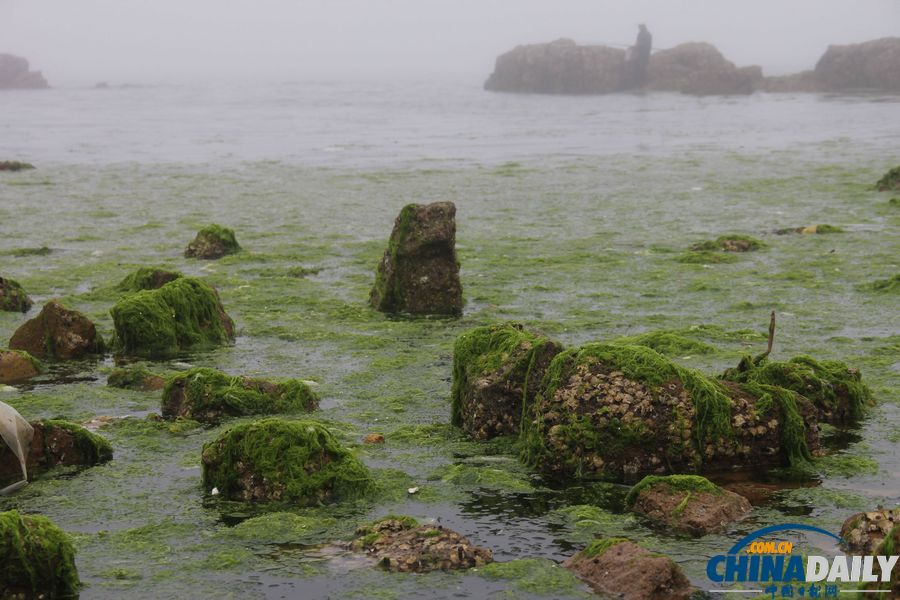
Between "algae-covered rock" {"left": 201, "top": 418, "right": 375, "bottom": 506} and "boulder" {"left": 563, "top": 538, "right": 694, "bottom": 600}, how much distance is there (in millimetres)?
2110

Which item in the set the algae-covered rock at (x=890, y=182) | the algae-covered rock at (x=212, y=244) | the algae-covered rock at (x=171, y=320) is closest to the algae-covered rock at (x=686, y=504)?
the algae-covered rock at (x=171, y=320)

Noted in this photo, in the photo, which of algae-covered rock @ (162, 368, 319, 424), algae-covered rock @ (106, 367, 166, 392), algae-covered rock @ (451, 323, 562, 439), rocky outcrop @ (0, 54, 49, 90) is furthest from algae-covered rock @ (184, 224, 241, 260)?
rocky outcrop @ (0, 54, 49, 90)

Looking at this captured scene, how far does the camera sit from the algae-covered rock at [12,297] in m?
14.6

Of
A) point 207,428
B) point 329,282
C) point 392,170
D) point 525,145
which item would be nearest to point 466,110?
point 525,145

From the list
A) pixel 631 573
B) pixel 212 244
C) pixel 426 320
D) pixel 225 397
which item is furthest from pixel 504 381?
pixel 212 244

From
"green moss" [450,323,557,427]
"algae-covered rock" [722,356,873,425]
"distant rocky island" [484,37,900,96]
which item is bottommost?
"algae-covered rock" [722,356,873,425]

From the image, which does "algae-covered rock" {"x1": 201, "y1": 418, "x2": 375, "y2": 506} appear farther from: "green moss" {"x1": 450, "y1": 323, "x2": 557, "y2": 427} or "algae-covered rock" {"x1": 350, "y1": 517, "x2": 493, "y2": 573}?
"green moss" {"x1": 450, "y1": 323, "x2": 557, "y2": 427}

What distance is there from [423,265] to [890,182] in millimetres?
15102

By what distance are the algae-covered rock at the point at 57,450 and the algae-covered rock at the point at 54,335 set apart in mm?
3315

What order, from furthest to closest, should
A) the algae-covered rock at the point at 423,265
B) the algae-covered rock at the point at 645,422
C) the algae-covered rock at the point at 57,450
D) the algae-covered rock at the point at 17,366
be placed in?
the algae-covered rock at the point at 423,265 → the algae-covered rock at the point at 17,366 → the algae-covered rock at the point at 57,450 → the algae-covered rock at the point at 645,422

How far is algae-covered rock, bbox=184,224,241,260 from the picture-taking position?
60.6ft

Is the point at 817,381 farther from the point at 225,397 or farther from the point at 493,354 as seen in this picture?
the point at 225,397

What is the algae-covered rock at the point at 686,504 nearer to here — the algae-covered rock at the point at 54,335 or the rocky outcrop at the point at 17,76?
the algae-covered rock at the point at 54,335

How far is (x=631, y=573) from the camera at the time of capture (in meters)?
6.58
